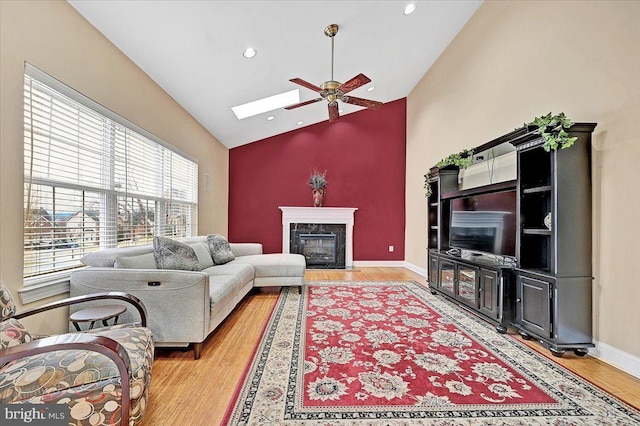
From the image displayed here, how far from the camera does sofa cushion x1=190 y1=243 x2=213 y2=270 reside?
3.95 m

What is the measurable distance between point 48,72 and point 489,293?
4.39 m

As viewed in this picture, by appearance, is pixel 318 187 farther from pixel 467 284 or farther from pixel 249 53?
pixel 467 284

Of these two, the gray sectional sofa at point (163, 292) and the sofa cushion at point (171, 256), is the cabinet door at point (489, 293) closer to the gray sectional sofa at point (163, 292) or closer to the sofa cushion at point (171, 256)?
the gray sectional sofa at point (163, 292)

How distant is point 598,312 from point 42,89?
475 cm

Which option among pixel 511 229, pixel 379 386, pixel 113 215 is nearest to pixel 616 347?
pixel 511 229

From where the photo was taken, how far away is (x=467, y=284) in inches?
140

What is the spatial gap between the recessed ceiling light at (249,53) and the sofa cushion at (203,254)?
2527 millimetres

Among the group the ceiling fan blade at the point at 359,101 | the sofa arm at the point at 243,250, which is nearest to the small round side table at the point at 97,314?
the sofa arm at the point at 243,250

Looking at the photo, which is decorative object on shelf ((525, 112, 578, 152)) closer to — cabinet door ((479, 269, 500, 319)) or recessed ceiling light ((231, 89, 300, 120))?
cabinet door ((479, 269, 500, 319))

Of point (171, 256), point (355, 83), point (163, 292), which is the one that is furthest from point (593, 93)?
point (171, 256)

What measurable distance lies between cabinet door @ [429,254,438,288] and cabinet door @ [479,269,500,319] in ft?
3.50

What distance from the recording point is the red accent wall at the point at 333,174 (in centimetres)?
700

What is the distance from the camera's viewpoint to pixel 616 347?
233 centimetres

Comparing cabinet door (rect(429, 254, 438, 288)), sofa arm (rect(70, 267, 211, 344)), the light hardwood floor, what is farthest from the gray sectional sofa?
cabinet door (rect(429, 254, 438, 288))
